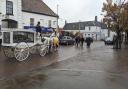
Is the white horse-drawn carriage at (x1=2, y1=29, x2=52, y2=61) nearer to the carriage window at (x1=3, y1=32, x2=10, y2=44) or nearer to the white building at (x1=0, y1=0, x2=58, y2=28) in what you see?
the carriage window at (x1=3, y1=32, x2=10, y2=44)

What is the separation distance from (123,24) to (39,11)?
15.9 meters

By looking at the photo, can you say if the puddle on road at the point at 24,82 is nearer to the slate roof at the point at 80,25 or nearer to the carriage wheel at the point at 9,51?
the carriage wheel at the point at 9,51

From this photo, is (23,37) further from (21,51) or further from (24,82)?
(24,82)

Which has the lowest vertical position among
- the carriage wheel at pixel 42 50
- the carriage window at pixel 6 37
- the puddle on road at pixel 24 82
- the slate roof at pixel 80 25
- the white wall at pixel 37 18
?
the puddle on road at pixel 24 82

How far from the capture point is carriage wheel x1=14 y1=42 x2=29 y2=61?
18953 mm

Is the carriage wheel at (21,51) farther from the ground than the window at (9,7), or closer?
closer

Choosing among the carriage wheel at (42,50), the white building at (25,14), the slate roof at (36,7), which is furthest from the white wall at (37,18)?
the carriage wheel at (42,50)

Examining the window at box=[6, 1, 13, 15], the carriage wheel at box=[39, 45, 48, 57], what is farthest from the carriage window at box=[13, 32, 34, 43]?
the window at box=[6, 1, 13, 15]

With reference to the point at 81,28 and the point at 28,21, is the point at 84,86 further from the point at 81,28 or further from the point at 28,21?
the point at 81,28

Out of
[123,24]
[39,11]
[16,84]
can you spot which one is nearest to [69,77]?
[16,84]

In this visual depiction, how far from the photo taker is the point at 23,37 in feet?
67.4

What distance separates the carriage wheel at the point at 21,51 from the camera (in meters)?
19.0

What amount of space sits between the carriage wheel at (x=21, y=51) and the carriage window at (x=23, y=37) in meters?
0.60

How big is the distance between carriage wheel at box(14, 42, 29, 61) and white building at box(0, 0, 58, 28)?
773 inches
